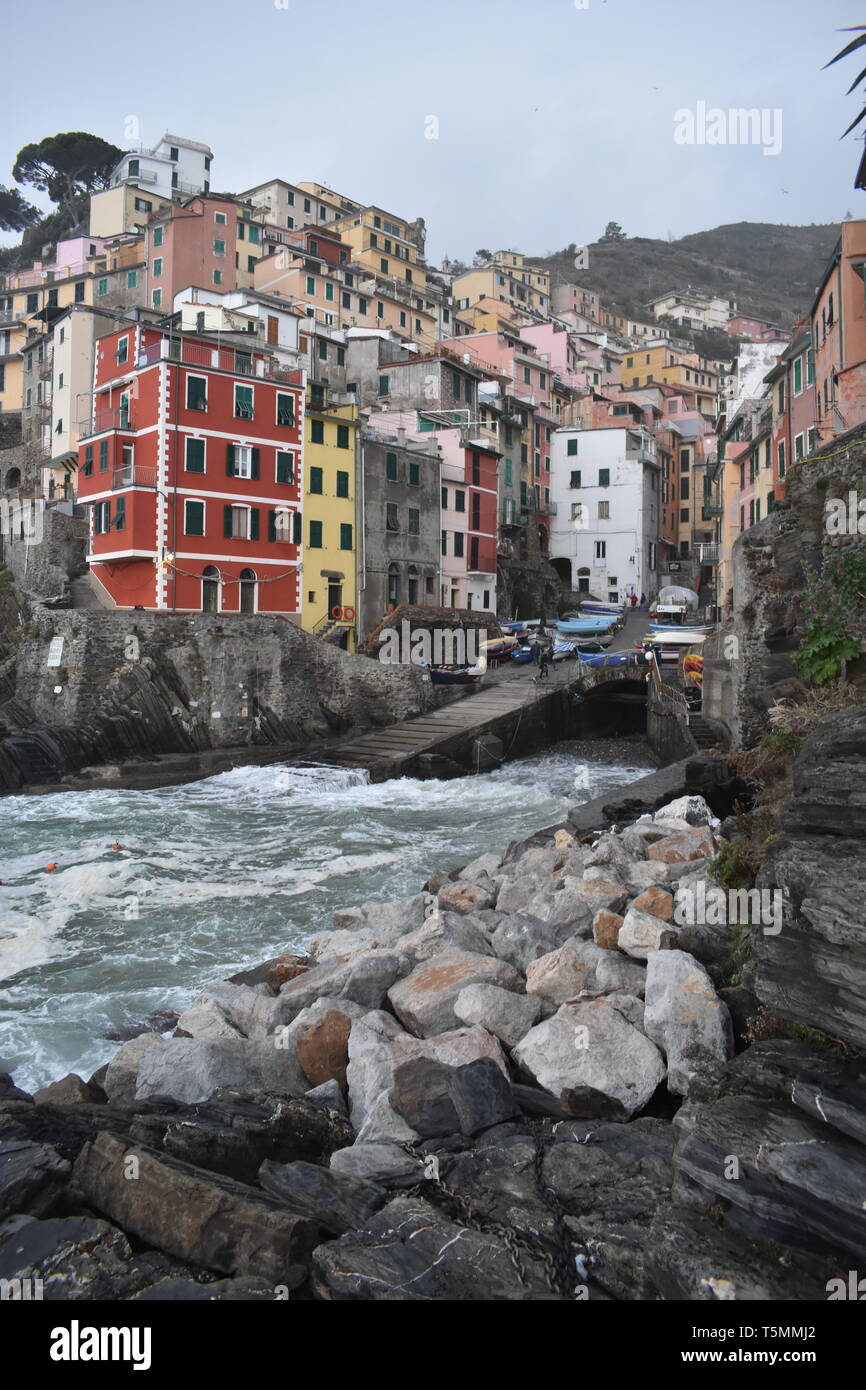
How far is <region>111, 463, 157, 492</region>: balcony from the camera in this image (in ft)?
108

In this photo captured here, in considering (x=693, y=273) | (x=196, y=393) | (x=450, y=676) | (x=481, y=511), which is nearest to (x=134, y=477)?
(x=196, y=393)

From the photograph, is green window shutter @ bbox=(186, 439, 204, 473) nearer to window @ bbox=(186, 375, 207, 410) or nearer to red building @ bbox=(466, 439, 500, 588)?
window @ bbox=(186, 375, 207, 410)

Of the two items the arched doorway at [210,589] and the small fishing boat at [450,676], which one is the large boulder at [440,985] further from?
the small fishing boat at [450,676]

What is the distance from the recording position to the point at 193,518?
1344 inches

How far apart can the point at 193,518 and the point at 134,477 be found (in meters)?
2.57

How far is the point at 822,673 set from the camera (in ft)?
38.0

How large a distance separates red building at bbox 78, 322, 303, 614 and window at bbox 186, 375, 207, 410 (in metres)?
0.04

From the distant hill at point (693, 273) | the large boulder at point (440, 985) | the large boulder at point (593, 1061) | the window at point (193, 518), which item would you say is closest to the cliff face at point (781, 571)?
the large boulder at point (440, 985)

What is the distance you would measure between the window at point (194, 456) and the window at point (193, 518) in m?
1.26

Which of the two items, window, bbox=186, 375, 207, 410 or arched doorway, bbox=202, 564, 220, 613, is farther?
arched doorway, bbox=202, 564, 220, 613

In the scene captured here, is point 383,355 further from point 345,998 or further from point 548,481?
point 345,998

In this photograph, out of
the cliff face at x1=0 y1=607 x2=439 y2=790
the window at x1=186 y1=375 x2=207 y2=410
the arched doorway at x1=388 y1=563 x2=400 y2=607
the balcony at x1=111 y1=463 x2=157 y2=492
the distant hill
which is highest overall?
the distant hill

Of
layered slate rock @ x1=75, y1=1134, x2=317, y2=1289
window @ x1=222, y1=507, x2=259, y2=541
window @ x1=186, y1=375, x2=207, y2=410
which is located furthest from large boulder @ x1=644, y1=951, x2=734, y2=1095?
window @ x1=186, y1=375, x2=207, y2=410
